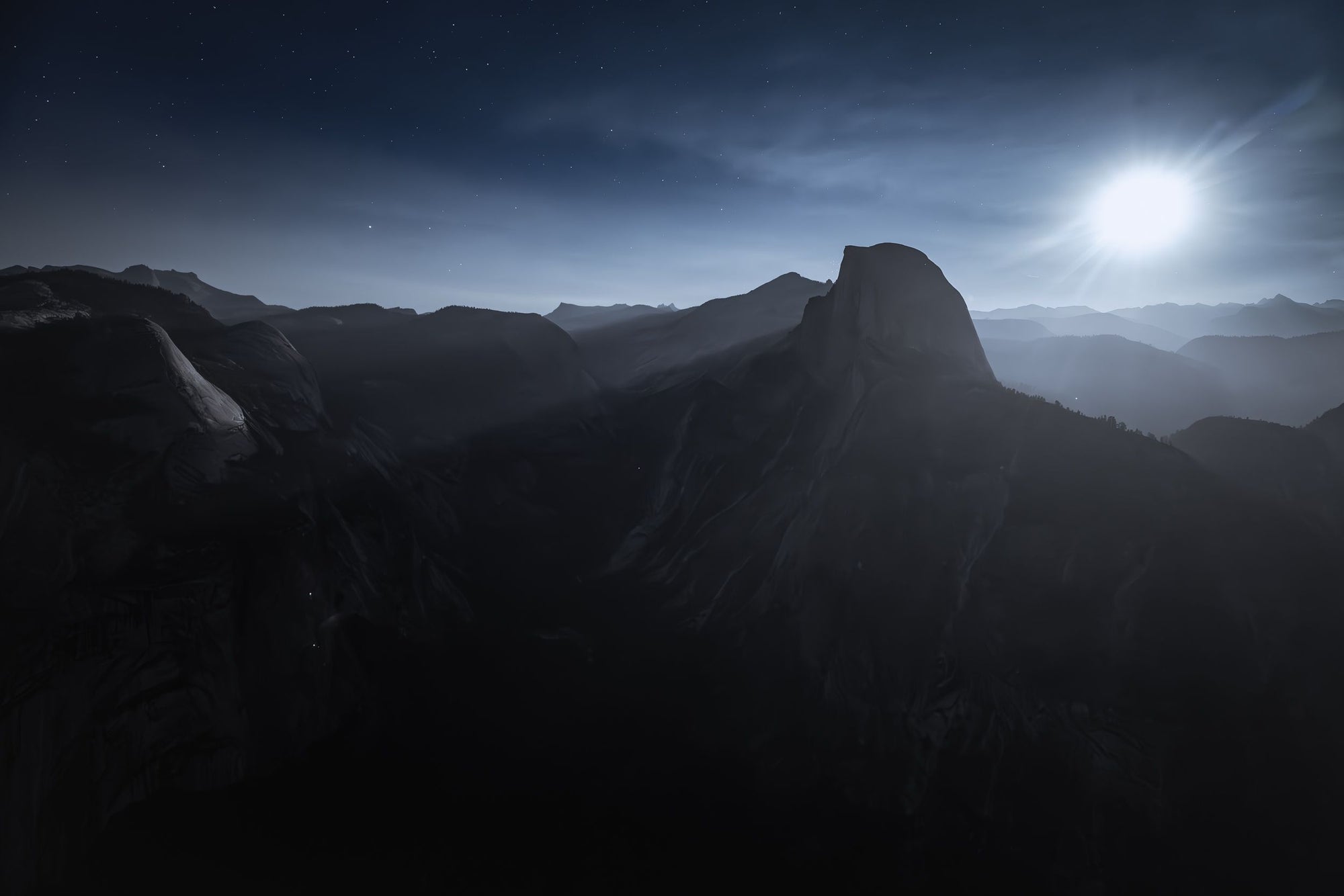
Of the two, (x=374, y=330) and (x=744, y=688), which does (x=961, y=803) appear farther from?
(x=374, y=330)

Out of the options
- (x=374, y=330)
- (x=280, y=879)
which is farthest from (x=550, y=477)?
(x=374, y=330)

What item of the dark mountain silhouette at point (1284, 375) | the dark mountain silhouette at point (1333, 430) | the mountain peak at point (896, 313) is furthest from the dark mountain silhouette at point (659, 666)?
the dark mountain silhouette at point (1284, 375)

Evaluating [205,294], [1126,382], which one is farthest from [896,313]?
[205,294]

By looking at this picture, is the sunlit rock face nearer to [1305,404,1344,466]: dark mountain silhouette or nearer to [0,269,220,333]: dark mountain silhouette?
[0,269,220,333]: dark mountain silhouette

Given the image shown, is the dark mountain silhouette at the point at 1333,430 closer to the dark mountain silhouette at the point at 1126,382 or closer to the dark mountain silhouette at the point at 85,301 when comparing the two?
the dark mountain silhouette at the point at 1126,382

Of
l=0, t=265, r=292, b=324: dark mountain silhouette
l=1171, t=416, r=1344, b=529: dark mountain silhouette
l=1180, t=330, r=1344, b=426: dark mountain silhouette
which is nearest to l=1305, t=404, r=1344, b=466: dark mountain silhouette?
l=1171, t=416, r=1344, b=529: dark mountain silhouette

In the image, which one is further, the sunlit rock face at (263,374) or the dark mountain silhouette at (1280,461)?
the sunlit rock face at (263,374)

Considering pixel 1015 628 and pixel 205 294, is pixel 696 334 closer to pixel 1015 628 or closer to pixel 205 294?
pixel 1015 628
